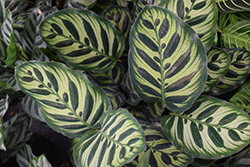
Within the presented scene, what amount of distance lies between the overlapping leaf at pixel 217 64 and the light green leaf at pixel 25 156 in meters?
0.88

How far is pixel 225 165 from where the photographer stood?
2.58 feet

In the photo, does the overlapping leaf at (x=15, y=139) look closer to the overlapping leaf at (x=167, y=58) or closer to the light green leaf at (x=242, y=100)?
the overlapping leaf at (x=167, y=58)

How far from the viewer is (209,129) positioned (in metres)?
0.63

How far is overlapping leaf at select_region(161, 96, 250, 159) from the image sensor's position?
59cm

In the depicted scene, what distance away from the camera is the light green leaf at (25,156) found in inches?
36.1

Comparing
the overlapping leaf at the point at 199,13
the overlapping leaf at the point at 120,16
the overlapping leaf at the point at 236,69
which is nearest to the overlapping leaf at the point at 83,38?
the overlapping leaf at the point at 120,16

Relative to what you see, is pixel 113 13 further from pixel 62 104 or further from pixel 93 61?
pixel 62 104

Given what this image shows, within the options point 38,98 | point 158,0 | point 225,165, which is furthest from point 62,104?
point 225,165

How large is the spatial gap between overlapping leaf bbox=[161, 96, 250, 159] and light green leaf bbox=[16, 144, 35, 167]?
0.67m

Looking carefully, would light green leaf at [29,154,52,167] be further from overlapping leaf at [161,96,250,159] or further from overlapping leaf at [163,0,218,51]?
overlapping leaf at [163,0,218,51]

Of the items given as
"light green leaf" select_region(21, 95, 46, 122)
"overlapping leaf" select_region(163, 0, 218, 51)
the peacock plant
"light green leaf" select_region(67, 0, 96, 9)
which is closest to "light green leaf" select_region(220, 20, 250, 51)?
the peacock plant

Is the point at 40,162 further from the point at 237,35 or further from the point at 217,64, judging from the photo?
the point at 237,35

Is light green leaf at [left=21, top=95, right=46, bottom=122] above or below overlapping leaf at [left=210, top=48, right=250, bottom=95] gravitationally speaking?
below

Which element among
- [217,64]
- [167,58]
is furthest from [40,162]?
[217,64]
